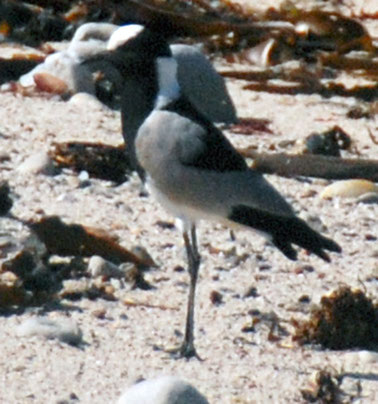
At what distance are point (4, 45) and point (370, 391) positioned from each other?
198 inches

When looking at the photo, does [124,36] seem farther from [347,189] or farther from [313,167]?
[313,167]

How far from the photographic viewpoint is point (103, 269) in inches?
245

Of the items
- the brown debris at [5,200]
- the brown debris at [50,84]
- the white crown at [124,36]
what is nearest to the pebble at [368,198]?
the brown debris at [5,200]

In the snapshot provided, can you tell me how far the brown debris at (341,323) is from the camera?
18.7 feet

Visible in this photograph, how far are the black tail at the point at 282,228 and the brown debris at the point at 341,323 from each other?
6.4 inches

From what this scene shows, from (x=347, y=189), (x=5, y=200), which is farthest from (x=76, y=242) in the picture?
(x=347, y=189)

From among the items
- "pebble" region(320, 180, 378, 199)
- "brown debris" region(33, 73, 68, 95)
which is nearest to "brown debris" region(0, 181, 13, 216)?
"pebble" region(320, 180, 378, 199)

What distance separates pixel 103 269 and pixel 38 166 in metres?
1.21

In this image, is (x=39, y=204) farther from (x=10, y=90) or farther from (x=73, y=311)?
(x=10, y=90)

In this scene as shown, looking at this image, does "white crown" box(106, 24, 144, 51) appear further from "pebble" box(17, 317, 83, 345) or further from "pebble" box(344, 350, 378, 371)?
"pebble" box(344, 350, 378, 371)

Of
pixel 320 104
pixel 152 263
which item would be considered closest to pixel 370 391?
pixel 152 263

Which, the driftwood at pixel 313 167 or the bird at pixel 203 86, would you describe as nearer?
the driftwood at pixel 313 167

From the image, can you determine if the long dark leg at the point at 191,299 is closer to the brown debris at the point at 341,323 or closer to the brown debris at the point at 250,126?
the brown debris at the point at 341,323

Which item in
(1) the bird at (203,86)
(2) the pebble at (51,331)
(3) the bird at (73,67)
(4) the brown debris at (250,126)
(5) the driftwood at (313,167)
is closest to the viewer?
(2) the pebble at (51,331)
